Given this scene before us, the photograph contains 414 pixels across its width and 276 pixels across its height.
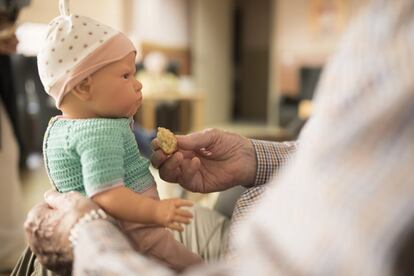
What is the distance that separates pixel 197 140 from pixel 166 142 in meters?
0.08

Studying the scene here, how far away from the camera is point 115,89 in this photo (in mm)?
745

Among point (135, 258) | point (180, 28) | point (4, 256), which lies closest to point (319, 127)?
point (135, 258)

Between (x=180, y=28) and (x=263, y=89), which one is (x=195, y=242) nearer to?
(x=180, y=28)

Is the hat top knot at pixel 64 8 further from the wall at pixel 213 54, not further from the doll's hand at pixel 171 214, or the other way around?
the wall at pixel 213 54

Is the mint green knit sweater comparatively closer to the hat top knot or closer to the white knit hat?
the white knit hat

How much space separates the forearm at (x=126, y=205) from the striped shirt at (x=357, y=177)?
0.26 m

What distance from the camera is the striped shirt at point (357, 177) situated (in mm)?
384

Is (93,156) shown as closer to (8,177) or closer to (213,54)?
(8,177)

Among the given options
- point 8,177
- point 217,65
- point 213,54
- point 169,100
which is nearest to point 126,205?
point 8,177

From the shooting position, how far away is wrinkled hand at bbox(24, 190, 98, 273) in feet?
2.09

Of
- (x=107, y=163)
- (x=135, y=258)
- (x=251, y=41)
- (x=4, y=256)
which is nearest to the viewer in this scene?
(x=135, y=258)

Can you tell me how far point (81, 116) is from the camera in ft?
2.48

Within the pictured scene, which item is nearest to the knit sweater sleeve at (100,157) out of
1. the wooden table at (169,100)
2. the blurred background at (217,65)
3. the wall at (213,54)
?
the blurred background at (217,65)

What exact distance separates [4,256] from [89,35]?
4.70ft
